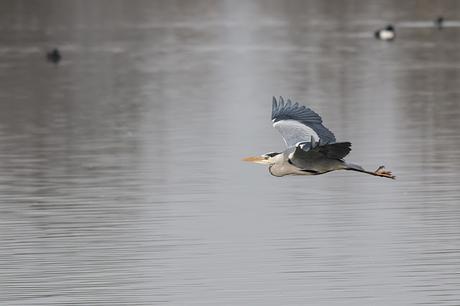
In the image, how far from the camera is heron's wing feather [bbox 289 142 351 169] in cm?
1583

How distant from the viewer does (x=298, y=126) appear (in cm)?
1686

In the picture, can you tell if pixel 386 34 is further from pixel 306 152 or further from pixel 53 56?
pixel 306 152

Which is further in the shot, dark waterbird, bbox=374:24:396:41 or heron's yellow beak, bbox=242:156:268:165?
dark waterbird, bbox=374:24:396:41

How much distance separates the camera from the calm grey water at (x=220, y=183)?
17.6 meters

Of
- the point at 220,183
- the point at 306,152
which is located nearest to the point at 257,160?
the point at 306,152

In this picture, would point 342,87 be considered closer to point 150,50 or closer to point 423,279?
point 150,50

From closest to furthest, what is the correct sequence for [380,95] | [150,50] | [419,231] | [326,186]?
1. [419,231]
2. [326,186]
3. [380,95]
4. [150,50]

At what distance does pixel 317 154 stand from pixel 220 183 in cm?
892

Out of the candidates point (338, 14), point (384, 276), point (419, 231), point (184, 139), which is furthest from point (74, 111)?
point (338, 14)

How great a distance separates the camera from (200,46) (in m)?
58.7

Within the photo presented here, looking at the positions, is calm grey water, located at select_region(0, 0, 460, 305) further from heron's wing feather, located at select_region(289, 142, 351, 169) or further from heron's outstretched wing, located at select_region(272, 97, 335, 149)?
heron's outstretched wing, located at select_region(272, 97, 335, 149)

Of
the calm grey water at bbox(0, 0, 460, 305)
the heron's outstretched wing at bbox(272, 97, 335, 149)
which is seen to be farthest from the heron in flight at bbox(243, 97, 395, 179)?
the calm grey water at bbox(0, 0, 460, 305)

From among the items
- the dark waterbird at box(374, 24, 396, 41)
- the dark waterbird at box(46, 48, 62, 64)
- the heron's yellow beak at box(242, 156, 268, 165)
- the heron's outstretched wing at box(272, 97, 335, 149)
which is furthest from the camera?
the dark waterbird at box(374, 24, 396, 41)

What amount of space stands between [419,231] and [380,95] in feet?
61.8
